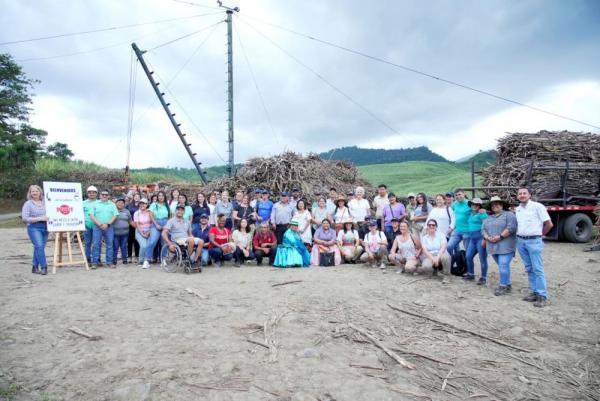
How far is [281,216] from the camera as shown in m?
8.71

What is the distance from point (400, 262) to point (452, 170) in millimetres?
15511

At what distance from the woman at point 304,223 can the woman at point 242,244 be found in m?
1.16

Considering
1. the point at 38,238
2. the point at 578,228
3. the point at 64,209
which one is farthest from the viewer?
the point at 578,228

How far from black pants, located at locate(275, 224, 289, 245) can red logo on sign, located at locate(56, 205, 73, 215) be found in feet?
14.1

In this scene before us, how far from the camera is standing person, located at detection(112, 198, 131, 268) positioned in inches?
316

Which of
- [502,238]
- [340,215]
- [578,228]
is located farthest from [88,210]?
[578,228]

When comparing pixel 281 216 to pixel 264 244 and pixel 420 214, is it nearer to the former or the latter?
pixel 264 244

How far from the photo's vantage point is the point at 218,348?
149 inches

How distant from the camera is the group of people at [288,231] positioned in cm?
688

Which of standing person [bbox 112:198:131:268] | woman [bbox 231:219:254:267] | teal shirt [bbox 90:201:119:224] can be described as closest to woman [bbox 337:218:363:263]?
woman [bbox 231:219:254:267]

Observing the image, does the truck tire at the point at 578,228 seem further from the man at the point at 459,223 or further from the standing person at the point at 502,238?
the standing person at the point at 502,238

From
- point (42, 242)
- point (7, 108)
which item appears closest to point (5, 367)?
point (42, 242)

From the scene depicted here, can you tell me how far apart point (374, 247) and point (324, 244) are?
1093 millimetres

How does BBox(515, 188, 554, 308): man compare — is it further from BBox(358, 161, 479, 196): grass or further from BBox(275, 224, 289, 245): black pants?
BBox(358, 161, 479, 196): grass
